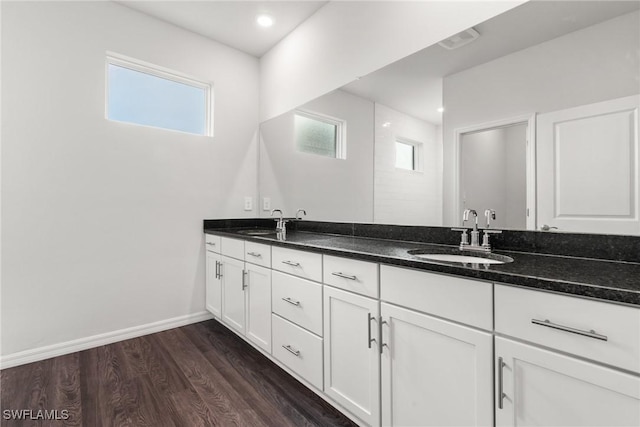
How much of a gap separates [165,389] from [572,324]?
6.31 ft

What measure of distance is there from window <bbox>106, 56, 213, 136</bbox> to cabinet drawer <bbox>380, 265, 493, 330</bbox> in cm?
233

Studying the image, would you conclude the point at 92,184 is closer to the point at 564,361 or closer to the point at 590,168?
the point at 564,361

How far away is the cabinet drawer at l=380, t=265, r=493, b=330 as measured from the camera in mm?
946

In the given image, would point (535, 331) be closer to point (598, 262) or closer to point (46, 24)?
point (598, 262)

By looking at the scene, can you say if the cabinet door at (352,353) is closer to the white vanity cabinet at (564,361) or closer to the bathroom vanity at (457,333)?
the bathroom vanity at (457,333)

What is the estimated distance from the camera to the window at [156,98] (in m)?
2.37

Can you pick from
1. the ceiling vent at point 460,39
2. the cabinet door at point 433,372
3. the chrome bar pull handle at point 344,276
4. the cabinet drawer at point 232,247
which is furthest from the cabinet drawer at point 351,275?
the ceiling vent at point 460,39

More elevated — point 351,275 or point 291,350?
point 351,275

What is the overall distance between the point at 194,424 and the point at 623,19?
2.46 m

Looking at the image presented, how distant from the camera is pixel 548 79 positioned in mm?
1278

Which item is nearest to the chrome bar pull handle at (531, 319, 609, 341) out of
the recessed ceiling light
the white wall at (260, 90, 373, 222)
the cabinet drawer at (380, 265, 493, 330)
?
the cabinet drawer at (380, 265, 493, 330)

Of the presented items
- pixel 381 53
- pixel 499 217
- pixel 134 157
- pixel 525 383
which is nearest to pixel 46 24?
pixel 134 157

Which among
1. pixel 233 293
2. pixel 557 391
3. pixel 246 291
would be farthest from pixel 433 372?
pixel 233 293

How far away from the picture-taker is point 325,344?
1490 millimetres
